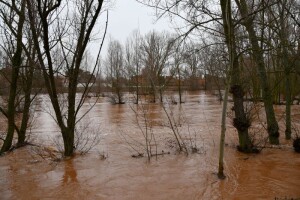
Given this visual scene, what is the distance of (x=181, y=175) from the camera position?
816cm

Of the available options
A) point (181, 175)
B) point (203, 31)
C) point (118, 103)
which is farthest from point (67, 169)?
point (118, 103)

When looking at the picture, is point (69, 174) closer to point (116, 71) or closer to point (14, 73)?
point (14, 73)

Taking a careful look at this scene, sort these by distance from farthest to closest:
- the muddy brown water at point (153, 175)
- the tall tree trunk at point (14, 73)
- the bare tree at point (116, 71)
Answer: the bare tree at point (116, 71) < the tall tree trunk at point (14, 73) < the muddy brown water at point (153, 175)

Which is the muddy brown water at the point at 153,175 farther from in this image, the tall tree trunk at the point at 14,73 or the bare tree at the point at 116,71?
the bare tree at the point at 116,71

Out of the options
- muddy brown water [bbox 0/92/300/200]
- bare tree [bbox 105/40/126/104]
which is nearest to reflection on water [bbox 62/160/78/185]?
muddy brown water [bbox 0/92/300/200]

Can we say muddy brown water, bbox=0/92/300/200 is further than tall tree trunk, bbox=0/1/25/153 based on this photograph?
No

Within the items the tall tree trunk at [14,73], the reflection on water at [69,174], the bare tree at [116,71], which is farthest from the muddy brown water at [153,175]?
the bare tree at [116,71]

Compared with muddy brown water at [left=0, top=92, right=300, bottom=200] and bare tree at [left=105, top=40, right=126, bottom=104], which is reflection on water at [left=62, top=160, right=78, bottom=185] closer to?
muddy brown water at [left=0, top=92, right=300, bottom=200]

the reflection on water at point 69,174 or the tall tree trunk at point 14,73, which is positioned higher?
the tall tree trunk at point 14,73

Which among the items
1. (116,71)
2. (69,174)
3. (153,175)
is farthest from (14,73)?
(116,71)

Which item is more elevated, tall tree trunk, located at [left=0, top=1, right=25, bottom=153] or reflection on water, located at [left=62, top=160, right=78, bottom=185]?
tall tree trunk, located at [left=0, top=1, right=25, bottom=153]

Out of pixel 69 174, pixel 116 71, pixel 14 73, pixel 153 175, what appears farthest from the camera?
pixel 116 71

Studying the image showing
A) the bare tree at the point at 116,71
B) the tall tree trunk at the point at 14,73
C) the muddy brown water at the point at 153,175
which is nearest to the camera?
the muddy brown water at the point at 153,175

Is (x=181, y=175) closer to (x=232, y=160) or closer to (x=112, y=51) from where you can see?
(x=232, y=160)
